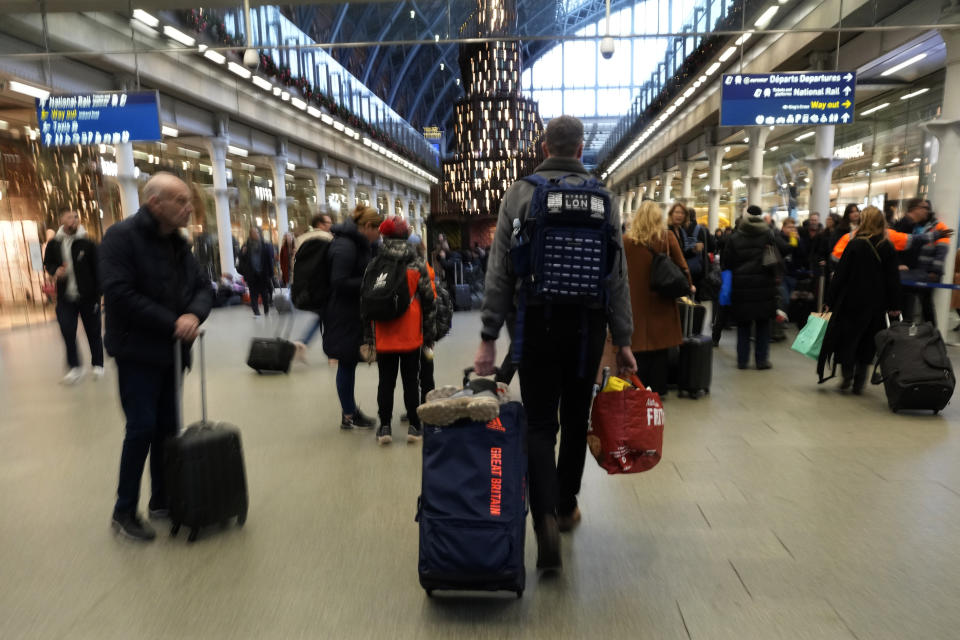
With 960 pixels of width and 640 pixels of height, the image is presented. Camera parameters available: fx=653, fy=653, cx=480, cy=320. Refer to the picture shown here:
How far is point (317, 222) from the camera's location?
21.7ft

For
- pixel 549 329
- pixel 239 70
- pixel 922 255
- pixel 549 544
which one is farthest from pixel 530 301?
pixel 239 70

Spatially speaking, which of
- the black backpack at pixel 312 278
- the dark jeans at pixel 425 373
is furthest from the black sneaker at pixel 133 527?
the black backpack at pixel 312 278

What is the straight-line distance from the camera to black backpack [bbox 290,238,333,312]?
512cm

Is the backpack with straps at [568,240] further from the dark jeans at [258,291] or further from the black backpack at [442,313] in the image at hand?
the dark jeans at [258,291]

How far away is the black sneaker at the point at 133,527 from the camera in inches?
119

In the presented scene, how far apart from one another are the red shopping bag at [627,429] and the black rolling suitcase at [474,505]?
0.54m

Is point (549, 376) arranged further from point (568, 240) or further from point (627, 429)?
point (568, 240)

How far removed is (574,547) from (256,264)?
35.9 ft

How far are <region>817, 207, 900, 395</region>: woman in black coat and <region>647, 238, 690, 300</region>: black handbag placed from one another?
5.48 feet

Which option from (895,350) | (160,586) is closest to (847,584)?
(160,586)

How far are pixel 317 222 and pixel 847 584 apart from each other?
547 cm

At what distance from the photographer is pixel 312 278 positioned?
203 inches

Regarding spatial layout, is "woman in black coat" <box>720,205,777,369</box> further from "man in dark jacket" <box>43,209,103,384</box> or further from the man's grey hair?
"man in dark jacket" <box>43,209,103,384</box>

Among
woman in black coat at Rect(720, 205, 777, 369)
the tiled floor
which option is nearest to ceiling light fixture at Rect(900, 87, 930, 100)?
woman in black coat at Rect(720, 205, 777, 369)
